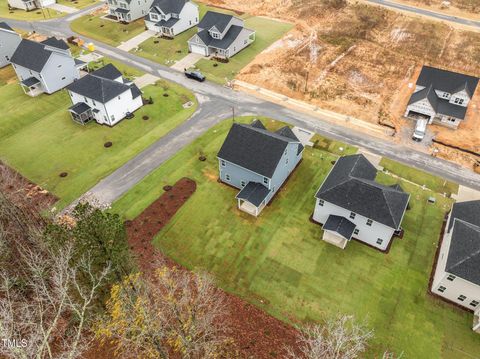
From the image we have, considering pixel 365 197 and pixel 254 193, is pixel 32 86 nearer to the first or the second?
pixel 254 193

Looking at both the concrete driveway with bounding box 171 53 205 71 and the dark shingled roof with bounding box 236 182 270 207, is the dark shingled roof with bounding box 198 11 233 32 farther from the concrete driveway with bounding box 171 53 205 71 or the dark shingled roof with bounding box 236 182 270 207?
the dark shingled roof with bounding box 236 182 270 207

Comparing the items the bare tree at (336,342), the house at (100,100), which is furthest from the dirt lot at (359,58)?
the bare tree at (336,342)

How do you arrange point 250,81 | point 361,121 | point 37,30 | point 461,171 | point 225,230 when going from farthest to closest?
point 37,30 → point 250,81 → point 361,121 → point 461,171 → point 225,230

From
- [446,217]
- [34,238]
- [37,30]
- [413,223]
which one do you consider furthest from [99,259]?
Answer: [37,30]

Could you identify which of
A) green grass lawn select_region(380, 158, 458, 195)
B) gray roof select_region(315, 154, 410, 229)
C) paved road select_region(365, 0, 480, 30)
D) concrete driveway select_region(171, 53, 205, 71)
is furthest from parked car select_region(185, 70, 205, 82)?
paved road select_region(365, 0, 480, 30)

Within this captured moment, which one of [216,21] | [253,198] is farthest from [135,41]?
[253,198]

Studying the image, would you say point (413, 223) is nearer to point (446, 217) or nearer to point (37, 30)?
point (446, 217)
